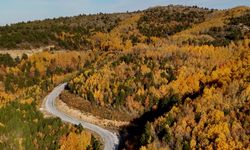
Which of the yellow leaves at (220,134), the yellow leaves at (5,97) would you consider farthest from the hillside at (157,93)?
the yellow leaves at (5,97)

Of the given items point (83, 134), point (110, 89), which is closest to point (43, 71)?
point (110, 89)

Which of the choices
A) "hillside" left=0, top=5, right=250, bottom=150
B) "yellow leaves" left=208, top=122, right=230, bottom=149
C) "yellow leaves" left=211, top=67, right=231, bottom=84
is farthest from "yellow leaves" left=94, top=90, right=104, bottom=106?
"yellow leaves" left=208, top=122, right=230, bottom=149

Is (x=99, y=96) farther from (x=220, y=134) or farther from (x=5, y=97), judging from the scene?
(x=220, y=134)

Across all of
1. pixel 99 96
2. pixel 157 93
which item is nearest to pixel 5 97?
pixel 99 96

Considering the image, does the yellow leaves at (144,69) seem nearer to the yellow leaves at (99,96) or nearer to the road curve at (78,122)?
the yellow leaves at (99,96)

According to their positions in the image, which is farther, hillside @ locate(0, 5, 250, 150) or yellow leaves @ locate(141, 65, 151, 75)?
yellow leaves @ locate(141, 65, 151, 75)

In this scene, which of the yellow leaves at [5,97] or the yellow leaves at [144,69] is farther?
the yellow leaves at [144,69]

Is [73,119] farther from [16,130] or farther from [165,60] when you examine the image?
[165,60]

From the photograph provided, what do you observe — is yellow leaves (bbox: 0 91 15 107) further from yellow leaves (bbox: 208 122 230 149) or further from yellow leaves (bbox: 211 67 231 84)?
yellow leaves (bbox: 208 122 230 149)
